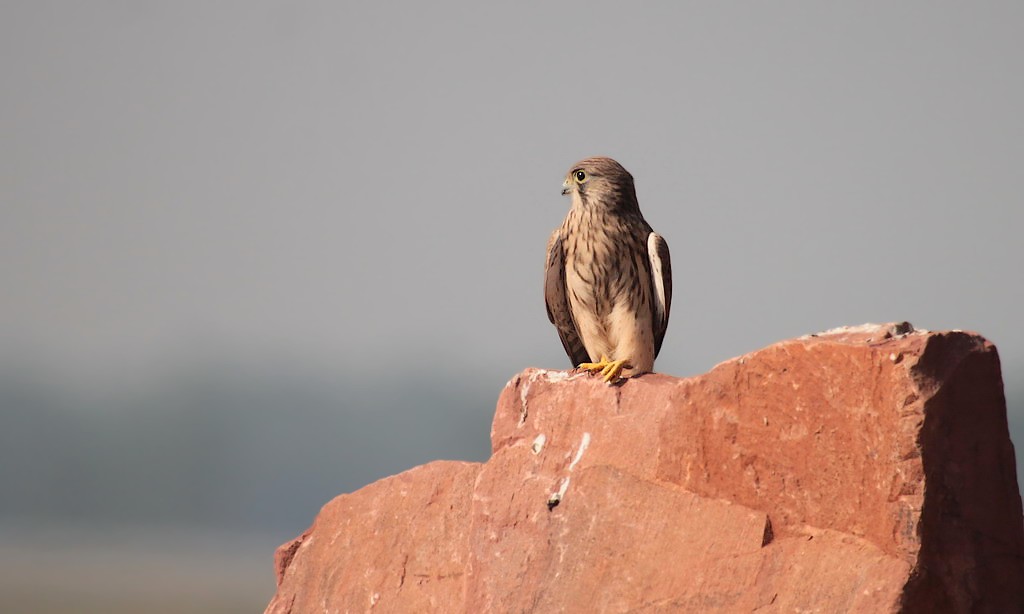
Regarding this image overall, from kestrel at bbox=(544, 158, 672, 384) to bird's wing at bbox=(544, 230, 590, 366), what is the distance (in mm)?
15

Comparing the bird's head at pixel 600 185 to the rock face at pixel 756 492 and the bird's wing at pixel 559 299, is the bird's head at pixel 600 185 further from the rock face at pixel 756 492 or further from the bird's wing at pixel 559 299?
the rock face at pixel 756 492

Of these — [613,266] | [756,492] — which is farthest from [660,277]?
[756,492]

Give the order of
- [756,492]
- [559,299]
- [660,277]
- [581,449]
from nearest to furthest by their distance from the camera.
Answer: [756,492], [581,449], [660,277], [559,299]

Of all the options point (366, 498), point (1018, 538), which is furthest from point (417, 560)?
point (1018, 538)

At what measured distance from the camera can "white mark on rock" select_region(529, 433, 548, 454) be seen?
15.2 ft

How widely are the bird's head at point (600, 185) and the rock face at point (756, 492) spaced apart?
1.03 metres

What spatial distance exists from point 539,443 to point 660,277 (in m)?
1.18

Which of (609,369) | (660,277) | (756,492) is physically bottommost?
(756,492)

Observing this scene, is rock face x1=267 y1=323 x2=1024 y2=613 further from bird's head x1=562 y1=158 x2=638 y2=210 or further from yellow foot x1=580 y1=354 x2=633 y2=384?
bird's head x1=562 y1=158 x2=638 y2=210

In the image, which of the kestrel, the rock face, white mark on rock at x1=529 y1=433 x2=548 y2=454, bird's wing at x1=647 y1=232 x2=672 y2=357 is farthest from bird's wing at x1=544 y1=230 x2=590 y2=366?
white mark on rock at x1=529 y1=433 x2=548 y2=454

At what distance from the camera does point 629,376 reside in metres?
4.62

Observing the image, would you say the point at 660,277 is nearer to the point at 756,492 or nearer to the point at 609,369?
the point at 609,369

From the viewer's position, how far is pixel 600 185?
5.52 metres

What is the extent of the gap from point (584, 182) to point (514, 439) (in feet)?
4.65
